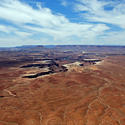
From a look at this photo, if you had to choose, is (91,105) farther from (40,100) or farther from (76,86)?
(76,86)

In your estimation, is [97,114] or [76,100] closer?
[97,114]

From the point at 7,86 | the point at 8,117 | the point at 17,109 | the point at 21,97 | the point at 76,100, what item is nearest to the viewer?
the point at 8,117

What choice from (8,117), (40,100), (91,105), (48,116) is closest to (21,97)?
(40,100)

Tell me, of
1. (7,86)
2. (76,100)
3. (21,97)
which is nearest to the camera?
(76,100)

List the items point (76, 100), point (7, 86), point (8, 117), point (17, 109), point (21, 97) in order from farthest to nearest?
point (7, 86), point (21, 97), point (76, 100), point (17, 109), point (8, 117)

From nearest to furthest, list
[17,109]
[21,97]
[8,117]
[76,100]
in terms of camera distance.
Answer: [8,117]
[17,109]
[76,100]
[21,97]

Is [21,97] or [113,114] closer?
[113,114]

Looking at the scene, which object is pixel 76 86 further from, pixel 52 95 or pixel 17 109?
pixel 17 109

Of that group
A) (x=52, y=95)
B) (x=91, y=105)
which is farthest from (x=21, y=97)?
(x=91, y=105)
